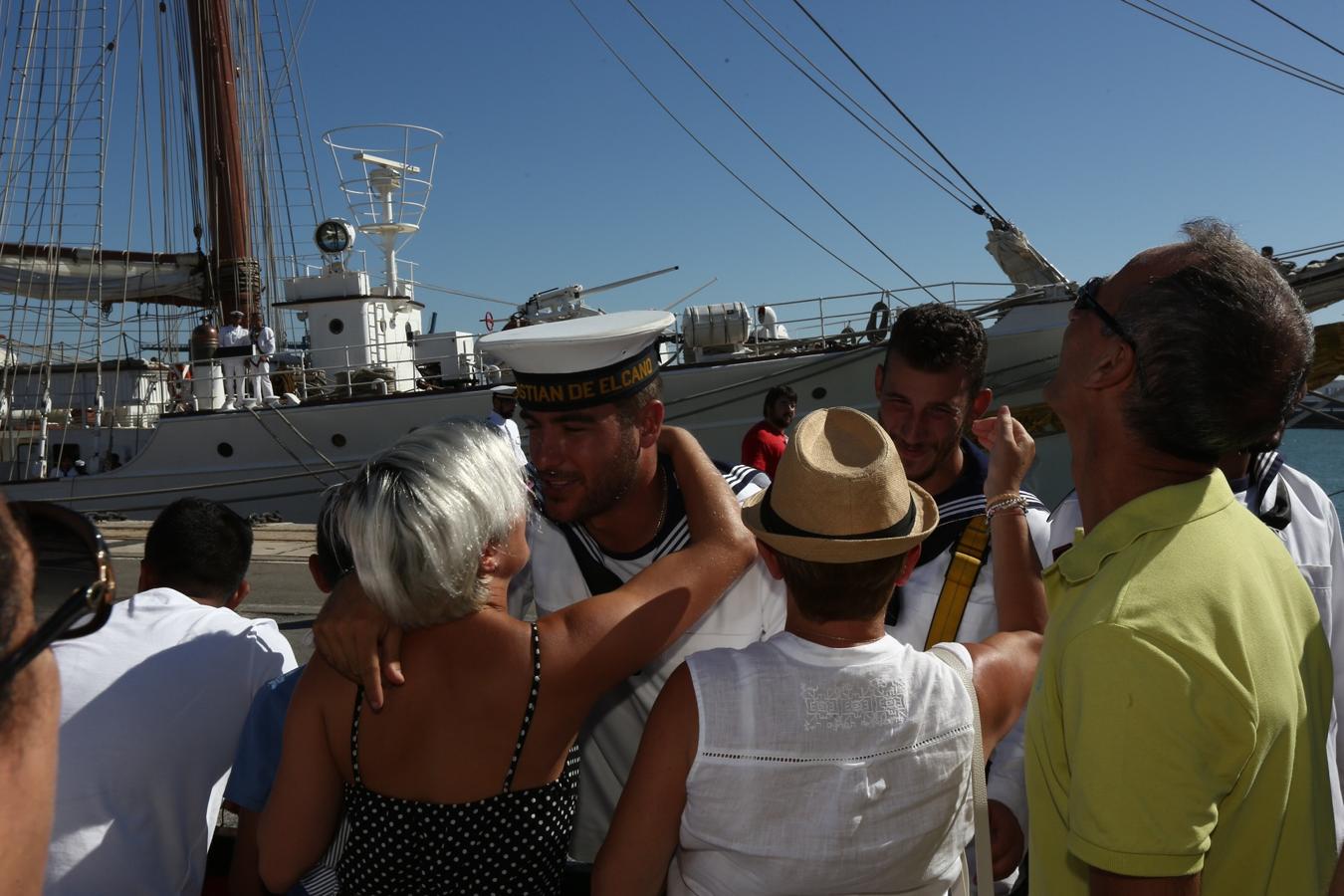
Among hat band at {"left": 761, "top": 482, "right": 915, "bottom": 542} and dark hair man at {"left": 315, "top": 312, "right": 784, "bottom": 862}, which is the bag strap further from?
dark hair man at {"left": 315, "top": 312, "right": 784, "bottom": 862}

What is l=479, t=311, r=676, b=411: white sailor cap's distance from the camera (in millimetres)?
2191

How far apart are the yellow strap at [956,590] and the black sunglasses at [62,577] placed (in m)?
1.69

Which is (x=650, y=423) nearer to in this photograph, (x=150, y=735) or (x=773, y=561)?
(x=773, y=561)

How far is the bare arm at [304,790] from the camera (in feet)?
5.08

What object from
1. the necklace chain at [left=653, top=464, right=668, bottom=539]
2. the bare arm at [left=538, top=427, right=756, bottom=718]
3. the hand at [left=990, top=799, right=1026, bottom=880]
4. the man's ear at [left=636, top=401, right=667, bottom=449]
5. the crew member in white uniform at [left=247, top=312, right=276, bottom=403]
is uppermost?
the crew member in white uniform at [left=247, top=312, right=276, bottom=403]

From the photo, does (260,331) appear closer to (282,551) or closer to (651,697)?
(282,551)

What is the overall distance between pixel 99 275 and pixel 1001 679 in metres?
19.0

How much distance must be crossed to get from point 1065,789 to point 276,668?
1618 mm

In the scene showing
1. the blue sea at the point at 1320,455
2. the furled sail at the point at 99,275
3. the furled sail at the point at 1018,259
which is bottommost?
the blue sea at the point at 1320,455

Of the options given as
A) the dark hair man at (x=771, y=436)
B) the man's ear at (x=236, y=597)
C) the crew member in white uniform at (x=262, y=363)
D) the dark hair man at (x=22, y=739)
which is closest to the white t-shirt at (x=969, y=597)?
the man's ear at (x=236, y=597)

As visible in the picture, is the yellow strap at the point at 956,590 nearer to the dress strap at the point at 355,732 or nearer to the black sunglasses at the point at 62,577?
the dress strap at the point at 355,732

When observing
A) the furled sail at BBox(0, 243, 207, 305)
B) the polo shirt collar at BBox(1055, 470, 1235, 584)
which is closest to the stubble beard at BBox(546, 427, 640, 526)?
the polo shirt collar at BBox(1055, 470, 1235, 584)

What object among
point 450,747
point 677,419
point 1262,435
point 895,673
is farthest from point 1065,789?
point 677,419

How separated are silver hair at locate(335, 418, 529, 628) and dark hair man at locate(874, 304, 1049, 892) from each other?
104cm
